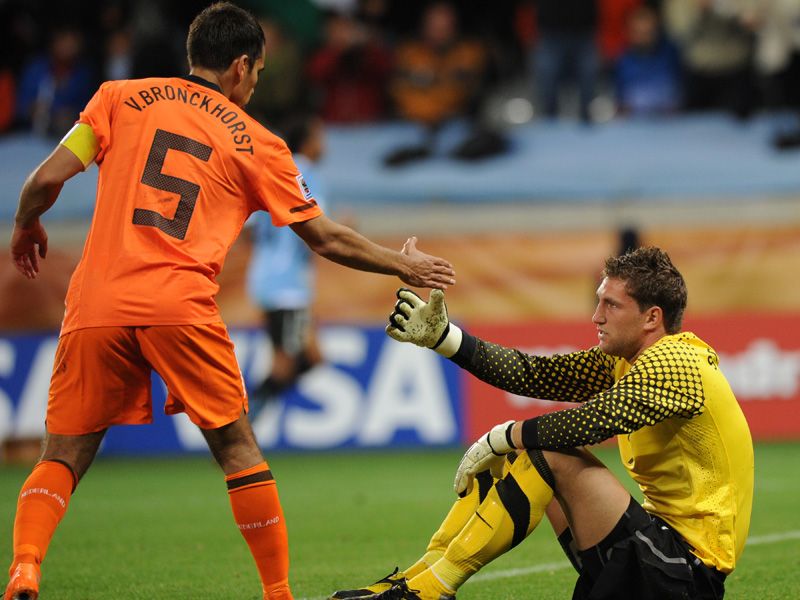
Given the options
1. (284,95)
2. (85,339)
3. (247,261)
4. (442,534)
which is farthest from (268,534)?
(284,95)

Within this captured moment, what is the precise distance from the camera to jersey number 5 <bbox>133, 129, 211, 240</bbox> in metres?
4.37

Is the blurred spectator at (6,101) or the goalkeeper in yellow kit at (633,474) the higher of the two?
the blurred spectator at (6,101)

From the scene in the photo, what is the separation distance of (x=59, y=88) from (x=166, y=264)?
10424mm

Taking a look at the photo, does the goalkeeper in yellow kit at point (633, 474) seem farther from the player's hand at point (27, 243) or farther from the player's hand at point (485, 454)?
the player's hand at point (27, 243)

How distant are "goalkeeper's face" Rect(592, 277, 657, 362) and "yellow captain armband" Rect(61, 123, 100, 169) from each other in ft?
6.00

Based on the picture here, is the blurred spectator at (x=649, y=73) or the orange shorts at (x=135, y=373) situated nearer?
the orange shorts at (x=135, y=373)

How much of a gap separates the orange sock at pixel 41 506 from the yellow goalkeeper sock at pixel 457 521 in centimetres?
123

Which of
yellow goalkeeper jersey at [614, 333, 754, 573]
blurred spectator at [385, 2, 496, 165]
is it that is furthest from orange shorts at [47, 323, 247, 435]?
blurred spectator at [385, 2, 496, 165]

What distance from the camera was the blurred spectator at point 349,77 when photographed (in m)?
14.0

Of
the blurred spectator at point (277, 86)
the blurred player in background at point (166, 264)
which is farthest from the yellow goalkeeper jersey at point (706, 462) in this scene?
the blurred spectator at point (277, 86)

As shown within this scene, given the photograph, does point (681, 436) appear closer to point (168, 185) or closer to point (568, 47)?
point (168, 185)

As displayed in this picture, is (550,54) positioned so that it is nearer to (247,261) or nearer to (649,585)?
(247,261)

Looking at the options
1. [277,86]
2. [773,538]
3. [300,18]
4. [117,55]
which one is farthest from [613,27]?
[773,538]

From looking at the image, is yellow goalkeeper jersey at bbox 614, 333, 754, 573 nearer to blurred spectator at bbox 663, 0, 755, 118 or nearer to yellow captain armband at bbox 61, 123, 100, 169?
yellow captain armband at bbox 61, 123, 100, 169
